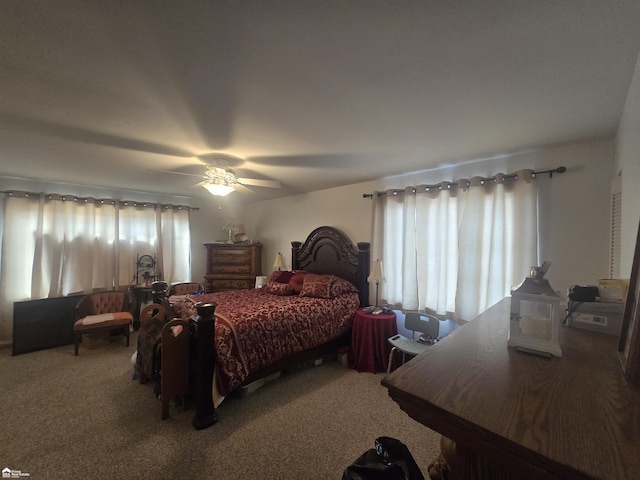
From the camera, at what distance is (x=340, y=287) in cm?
321

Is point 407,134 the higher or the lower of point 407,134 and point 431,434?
the higher

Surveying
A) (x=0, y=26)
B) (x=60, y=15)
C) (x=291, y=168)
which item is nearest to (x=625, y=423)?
(x=60, y=15)

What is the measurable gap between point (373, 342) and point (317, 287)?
936 millimetres

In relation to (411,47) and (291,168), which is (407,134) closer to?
(411,47)

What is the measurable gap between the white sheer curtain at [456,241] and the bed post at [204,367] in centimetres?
207

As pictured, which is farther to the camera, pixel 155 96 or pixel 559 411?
pixel 155 96

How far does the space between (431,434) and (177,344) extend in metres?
2.10

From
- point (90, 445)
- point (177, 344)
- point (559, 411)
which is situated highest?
point (559, 411)

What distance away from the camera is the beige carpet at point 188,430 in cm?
159

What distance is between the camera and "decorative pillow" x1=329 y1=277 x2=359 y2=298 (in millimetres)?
3153

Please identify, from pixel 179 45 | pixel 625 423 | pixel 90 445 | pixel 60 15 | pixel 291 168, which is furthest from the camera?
pixel 291 168

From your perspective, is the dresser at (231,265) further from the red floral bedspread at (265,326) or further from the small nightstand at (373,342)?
the small nightstand at (373,342)

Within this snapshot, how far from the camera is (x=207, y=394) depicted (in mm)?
1960

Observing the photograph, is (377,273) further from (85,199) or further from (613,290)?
(85,199)
